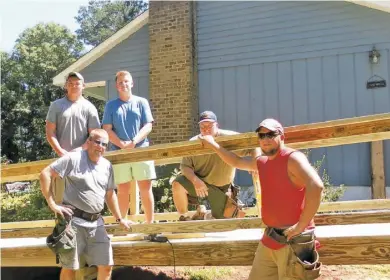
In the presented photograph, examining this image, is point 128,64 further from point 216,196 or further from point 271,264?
point 271,264

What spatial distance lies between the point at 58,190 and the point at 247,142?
68.5 inches

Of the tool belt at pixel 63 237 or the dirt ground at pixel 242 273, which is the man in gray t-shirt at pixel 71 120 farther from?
the dirt ground at pixel 242 273

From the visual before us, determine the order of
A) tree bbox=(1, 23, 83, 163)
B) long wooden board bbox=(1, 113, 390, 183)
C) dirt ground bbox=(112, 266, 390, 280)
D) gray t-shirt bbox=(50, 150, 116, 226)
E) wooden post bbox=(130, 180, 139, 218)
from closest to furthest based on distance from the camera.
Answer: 1. long wooden board bbox=(1, 113, 390, 183)
2. gray t-shirt bbox=(50, 150, 116, 226)
3. dirt ground bbox=(112, 266, 390, 280)
4. wooden post bbox=(130, 180, 139, 218)
5. tree bbox=(1, 23, 83, 163)

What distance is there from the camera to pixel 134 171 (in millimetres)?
4668

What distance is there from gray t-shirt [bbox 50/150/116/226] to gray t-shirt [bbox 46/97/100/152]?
0.54 meters

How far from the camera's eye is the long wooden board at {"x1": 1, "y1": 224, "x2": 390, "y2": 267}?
3486 millimetres

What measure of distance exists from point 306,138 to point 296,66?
20.2ft

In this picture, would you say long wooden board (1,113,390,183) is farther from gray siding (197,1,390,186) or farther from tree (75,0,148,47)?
tree (75,0,148,47)

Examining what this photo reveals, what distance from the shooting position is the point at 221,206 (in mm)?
4586

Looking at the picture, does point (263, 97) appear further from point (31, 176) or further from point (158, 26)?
point (31, 176)

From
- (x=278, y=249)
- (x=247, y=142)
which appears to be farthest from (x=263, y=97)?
(x=278, y=249)

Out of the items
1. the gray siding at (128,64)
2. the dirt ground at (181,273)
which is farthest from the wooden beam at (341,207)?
the gray siding at (128,64)

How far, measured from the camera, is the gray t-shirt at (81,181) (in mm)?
3736

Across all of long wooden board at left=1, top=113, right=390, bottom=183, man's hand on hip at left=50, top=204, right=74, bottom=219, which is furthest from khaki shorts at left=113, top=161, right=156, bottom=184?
man's hand on hip at left=50, top=204, right=74, bottom=219
